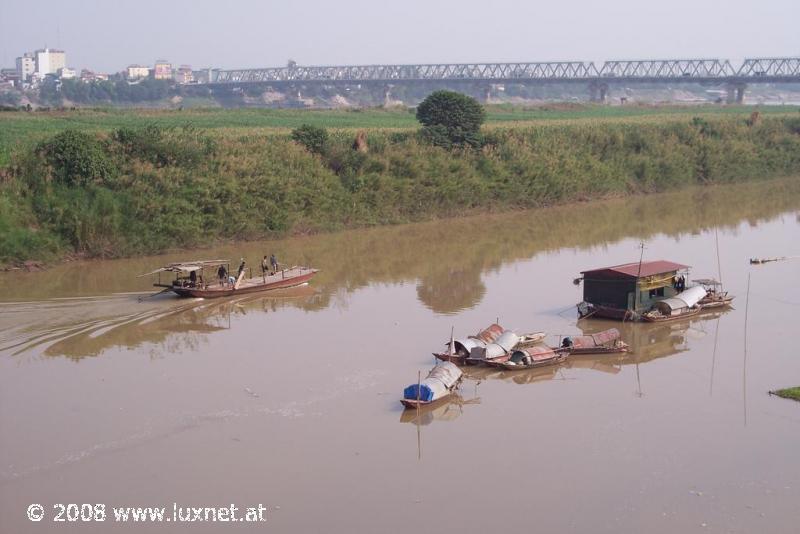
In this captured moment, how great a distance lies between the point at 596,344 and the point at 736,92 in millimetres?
68210

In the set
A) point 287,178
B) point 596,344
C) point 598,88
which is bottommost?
point 596,344

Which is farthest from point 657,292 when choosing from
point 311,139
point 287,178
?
point 311,139

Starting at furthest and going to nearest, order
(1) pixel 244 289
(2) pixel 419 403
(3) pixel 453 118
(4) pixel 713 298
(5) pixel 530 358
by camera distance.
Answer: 1. (3) pixel 453 118
2. (1) pixel 244 289
3. (4) pixel 713 298
4. (5) pixel 530 358
5. (2) pixel 419 403

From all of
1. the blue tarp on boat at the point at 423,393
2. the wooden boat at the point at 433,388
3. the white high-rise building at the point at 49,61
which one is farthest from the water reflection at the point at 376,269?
the white high-rise building at the point at 49,61

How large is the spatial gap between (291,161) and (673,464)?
56.6 feet

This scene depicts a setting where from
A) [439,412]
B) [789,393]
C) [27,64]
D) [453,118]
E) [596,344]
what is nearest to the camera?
[439,412]

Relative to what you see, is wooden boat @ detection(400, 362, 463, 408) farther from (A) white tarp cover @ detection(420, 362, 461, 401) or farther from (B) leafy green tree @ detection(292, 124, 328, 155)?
(B) leafy green tree @ detection(292, 124, 328, 155)

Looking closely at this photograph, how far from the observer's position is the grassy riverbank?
22.1 metres

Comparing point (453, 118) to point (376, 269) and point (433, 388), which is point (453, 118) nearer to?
point (376, 269)

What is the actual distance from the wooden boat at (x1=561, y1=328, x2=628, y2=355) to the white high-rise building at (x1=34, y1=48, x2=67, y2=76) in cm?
14377

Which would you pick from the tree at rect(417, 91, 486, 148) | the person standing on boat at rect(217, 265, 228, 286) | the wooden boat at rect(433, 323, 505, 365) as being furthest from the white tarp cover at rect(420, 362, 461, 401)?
the tree at rect(417, 91, 486, 148)

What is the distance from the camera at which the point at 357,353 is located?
1490 centimetres

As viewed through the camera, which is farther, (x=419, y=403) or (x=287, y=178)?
(x=287, y=178)

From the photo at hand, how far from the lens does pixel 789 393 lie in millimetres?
12922
